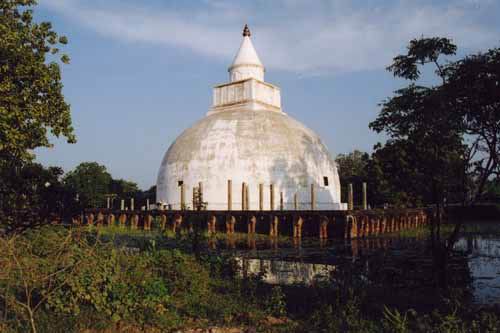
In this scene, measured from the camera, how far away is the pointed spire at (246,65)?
113ft

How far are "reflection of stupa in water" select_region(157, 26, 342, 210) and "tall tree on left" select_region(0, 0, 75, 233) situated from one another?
12551 mm

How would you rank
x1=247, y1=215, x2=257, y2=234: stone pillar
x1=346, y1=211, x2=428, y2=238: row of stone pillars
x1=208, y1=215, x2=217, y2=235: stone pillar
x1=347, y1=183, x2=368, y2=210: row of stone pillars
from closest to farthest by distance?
x1=346, y1=211, x2=428, y2=238: row of stone pillars, x1=347, y1=183, x2=368, y2=210: row of stone pillars, x1=247, y1=215, x2=257, y2=234: stone pillar, x1=208, y1=215, x2=217, y2=235: stone pillar

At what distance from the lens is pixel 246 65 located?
113ft

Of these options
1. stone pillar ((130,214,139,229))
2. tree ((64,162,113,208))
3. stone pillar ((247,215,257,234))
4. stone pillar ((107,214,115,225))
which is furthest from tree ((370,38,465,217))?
tree ((64,162,113,208))

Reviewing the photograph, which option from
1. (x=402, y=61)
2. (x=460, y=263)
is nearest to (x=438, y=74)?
(x=402, y=61)

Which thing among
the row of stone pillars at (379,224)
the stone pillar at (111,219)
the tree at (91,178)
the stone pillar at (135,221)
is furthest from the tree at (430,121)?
the tree at (91,178)

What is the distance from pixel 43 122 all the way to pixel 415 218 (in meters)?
24.2

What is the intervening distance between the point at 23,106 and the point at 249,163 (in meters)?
16.0

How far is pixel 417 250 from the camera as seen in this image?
16.7m

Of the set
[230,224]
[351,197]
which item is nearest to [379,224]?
[351,197]

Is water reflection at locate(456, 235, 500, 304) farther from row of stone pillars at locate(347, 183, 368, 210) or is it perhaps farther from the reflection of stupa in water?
the reflection of stupa in water

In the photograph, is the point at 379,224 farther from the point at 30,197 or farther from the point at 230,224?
the point at 30,197

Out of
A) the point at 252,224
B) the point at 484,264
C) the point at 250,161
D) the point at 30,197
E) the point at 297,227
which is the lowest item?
the point at 484,264

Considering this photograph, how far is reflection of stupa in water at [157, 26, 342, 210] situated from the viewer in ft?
90.8
